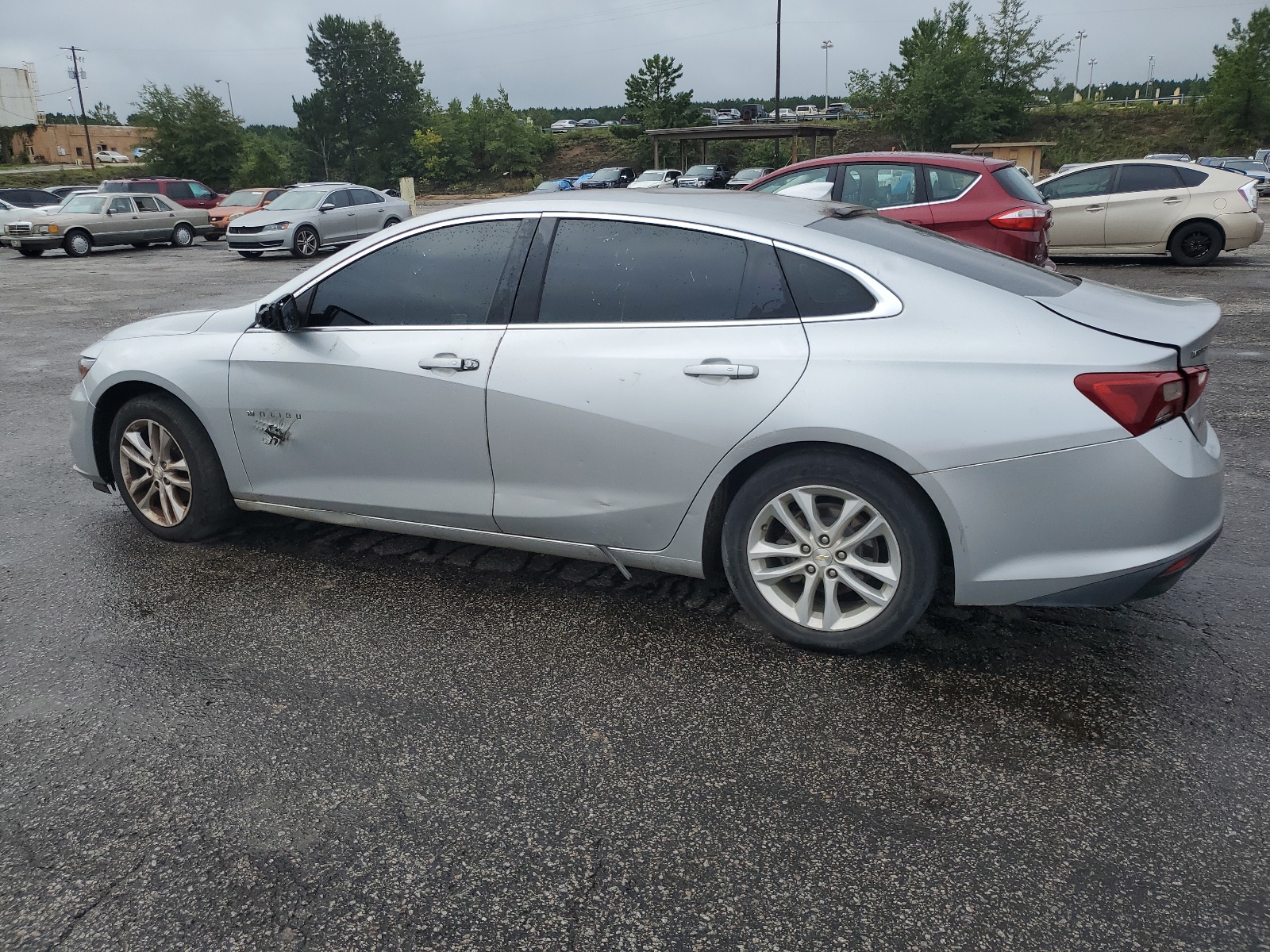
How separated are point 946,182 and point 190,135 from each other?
164 feet

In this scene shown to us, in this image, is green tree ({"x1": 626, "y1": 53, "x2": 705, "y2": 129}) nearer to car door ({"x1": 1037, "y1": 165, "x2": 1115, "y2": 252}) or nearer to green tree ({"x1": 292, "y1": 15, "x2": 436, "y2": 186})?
green tree ({"x1": 292, "y1": 15, "x2": 436, "y2": 186})

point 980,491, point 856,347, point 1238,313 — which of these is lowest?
point 1238,313

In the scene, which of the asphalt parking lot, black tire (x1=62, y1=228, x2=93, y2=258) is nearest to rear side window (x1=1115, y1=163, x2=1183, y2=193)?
the asphalt parking lot

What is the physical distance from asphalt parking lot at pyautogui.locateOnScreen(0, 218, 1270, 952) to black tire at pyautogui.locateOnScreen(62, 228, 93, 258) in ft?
76.7

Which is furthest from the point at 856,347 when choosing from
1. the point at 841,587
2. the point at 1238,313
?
the point at 1238,313

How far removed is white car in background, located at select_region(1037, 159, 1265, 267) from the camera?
556 inches

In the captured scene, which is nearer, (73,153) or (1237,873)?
(1237,873)

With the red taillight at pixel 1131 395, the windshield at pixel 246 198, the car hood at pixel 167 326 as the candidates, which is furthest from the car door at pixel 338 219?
the red taillight at pixel 1131 395

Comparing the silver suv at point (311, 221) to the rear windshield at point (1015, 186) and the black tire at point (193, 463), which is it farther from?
the black tire at point (193, 463)

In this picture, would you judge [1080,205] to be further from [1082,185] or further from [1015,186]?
[1015,186]

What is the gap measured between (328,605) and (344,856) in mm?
1646

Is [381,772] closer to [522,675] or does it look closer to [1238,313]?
[522,675]

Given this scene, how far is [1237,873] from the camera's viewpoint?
2.31 meters

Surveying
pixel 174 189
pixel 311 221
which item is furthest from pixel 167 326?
pixel 174 189
